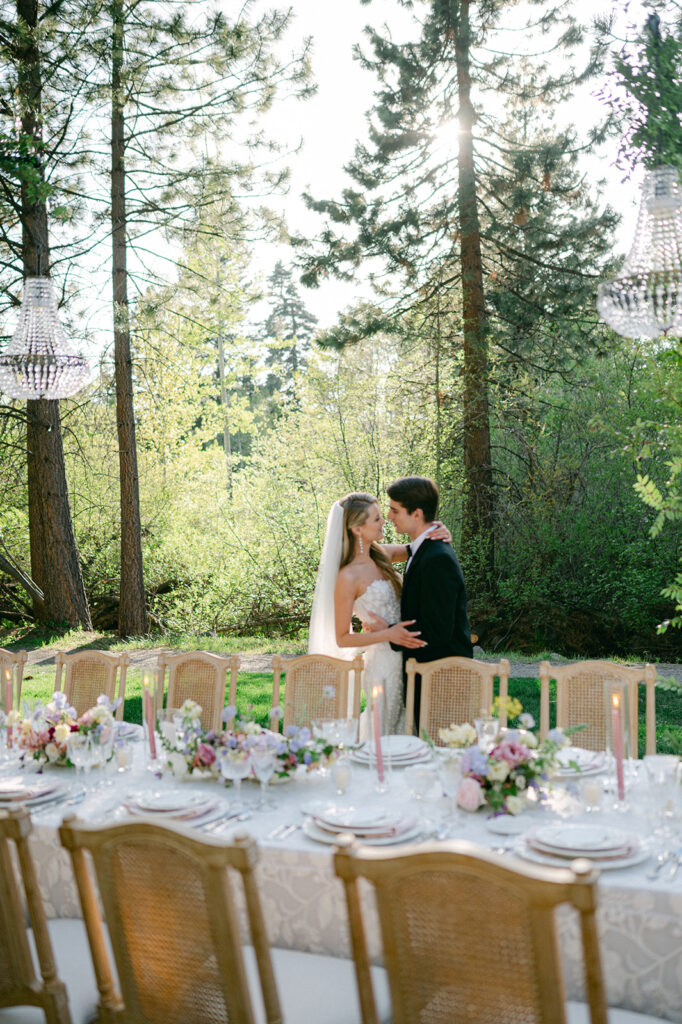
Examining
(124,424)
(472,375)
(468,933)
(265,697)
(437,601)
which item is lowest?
(265,697)

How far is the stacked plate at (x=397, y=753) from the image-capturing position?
3001mm

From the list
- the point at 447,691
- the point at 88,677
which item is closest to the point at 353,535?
the point at 447,691

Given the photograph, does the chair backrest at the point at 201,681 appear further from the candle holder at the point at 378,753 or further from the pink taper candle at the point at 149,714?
the candle holder at the point at 378,753

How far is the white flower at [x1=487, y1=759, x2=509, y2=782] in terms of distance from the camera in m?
2.42

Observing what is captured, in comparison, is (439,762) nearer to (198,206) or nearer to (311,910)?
(311,910)

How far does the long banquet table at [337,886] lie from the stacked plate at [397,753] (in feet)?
0.21

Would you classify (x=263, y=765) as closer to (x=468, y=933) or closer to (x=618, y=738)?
(x=618, y=738)

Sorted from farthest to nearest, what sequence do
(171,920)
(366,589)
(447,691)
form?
(366,589)
(447,691)
(171,920)

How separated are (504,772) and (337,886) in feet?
1.86

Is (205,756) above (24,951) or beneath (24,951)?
above

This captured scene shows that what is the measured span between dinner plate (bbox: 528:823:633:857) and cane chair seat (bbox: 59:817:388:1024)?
60 centimetres


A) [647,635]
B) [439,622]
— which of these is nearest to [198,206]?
[647,635]

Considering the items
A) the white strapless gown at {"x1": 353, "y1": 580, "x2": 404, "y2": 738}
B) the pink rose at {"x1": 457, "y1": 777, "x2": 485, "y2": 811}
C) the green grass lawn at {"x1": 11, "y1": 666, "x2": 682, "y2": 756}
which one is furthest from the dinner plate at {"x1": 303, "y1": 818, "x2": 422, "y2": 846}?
the green grass lawn at {"x1": 11, "y1": 666, "x2": 682, "y2": 756}

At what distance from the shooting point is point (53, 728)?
3.12 m
